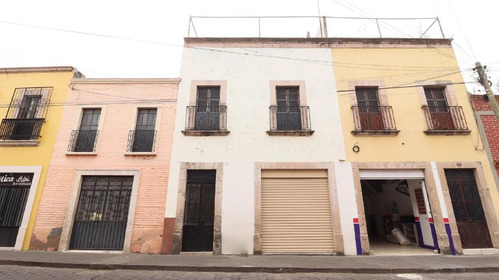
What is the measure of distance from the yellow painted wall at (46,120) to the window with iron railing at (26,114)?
0.66 feet

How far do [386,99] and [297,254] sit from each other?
6.79 m

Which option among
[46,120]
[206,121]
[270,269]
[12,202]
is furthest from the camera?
[46,120]

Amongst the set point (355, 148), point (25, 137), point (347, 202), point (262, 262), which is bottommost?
Answer: point (262, 262)

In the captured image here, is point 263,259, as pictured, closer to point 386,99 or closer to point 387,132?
point 387,132

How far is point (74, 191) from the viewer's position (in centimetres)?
834

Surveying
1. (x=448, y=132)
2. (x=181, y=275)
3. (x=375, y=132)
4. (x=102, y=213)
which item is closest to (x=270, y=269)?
(x=181, y=275)

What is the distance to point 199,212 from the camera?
A: 26.7 feet

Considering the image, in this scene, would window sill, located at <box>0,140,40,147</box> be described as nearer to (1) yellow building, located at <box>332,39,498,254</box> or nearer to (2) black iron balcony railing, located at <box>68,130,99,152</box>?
(2) black iron balcony railing, located at <box>68,130,99,152</box>

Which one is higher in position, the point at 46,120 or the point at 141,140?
the point at 46,120

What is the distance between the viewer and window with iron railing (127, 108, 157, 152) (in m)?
8.88

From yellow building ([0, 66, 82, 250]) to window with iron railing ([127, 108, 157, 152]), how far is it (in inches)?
121

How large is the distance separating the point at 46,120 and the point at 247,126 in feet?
26.2

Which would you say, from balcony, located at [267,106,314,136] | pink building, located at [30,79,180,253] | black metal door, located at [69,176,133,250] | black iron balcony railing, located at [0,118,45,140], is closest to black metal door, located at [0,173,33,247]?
pink building, located at [30,79,180,253]

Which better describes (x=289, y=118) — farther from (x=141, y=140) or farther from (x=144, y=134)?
(x=141, y=140)
